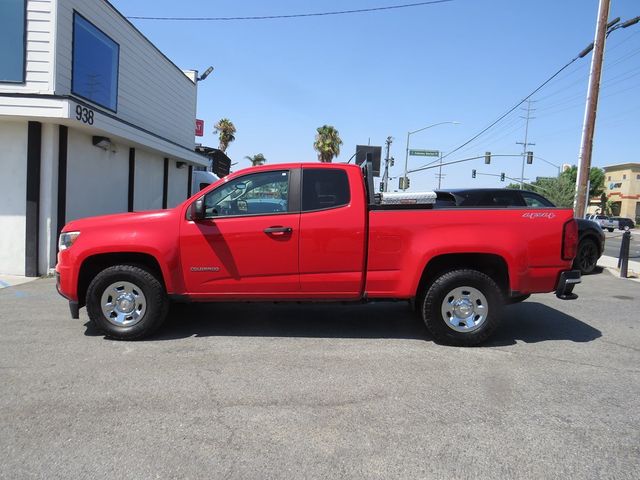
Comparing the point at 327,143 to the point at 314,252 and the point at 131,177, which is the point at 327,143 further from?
the point at 314,252

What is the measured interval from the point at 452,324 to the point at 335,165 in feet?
7.08

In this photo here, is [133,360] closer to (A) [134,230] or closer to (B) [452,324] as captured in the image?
(A) [134,230]

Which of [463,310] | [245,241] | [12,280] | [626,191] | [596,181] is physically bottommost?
[12,280]

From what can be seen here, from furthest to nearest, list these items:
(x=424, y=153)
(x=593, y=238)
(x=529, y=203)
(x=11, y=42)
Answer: (x=424, y=153) → (x=529, y=203) → (x=593, y=238) → (x=11, y=42)

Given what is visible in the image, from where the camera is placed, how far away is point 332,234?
5.19m

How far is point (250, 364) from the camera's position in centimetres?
469

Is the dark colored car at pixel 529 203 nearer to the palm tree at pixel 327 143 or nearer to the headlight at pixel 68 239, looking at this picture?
the headlight at pixel 68 239

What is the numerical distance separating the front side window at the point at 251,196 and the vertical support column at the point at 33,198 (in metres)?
5.48

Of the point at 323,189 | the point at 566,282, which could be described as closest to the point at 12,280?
→ the point at 323,189

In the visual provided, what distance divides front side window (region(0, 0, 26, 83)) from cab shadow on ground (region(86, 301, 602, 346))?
5.61 m

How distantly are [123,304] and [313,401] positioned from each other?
8.60 feet

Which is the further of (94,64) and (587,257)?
(587,257)

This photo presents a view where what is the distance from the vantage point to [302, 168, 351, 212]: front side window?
5.29 metres

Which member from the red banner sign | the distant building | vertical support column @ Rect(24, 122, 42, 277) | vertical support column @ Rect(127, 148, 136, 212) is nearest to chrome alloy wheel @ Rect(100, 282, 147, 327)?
vertical support column @ Rect(24, 122, 42, 277)
